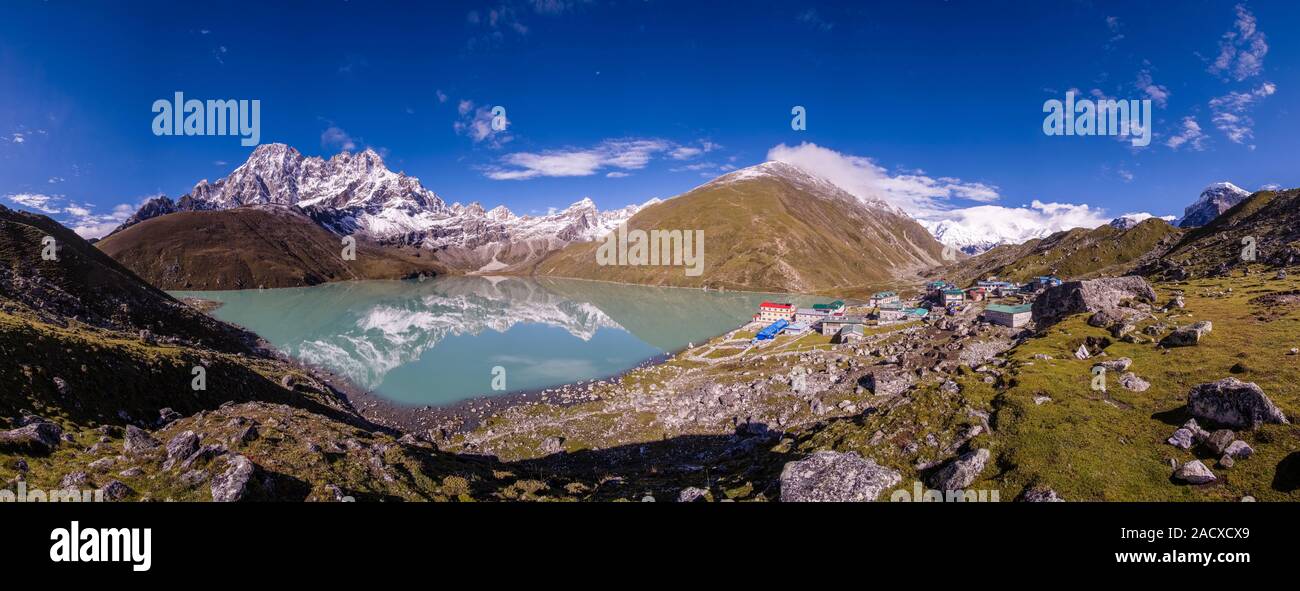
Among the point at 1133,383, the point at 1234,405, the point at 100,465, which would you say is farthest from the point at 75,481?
the point at 1133,383

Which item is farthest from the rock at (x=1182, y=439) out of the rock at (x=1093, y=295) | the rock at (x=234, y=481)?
the rock at (x=1093, y=295)

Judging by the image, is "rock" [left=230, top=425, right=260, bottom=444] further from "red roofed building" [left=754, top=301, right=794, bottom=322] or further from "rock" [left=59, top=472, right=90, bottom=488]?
"red roofed building" [left=754, top=301, right=794, bottom=322]

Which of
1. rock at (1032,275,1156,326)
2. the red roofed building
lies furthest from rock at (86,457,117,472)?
the red roofed building

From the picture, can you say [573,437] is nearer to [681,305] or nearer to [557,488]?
[557,488]

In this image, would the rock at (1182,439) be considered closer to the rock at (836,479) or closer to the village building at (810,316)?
the rock at (836,479)
